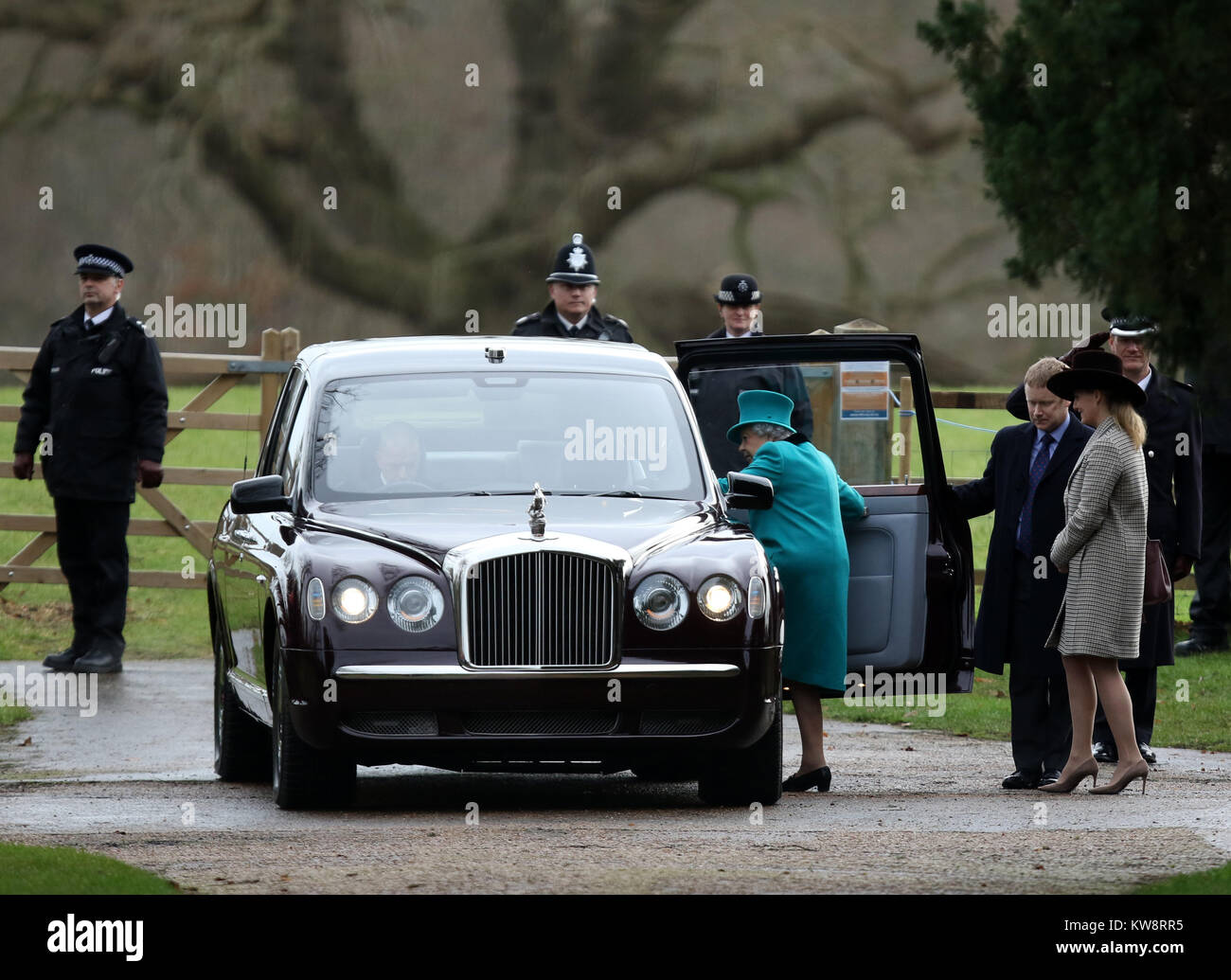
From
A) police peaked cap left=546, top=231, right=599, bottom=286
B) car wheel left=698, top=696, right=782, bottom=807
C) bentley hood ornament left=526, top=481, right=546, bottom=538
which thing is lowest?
car wheel left=698, top=696, right=782, bottom=807

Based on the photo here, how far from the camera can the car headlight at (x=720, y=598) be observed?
8.95 metres

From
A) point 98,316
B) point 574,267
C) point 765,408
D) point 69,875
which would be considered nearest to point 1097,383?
point 765,408

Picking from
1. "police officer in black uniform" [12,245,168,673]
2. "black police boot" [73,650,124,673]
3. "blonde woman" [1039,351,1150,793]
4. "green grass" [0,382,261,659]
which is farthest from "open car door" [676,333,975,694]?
"black police boot" [73,650,124,673]

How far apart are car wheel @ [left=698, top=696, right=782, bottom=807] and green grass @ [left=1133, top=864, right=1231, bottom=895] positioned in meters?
2.48

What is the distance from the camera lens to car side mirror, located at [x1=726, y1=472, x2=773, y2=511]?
384 inches

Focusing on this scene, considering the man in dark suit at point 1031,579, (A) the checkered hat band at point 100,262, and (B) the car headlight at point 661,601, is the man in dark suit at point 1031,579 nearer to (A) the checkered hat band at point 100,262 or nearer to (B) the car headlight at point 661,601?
(B) the car headlight at point 661,601

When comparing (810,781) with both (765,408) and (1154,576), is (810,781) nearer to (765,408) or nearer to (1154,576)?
(765,408)

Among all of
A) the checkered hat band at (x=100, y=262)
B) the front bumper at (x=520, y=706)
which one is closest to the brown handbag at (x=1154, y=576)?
the front bumper at (x=520, y=706)

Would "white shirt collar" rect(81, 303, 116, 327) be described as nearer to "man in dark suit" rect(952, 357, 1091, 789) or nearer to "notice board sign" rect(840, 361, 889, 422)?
"notice board sign" rect(840, 361, 889, 422)

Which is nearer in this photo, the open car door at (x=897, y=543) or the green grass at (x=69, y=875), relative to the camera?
the green grass at (x=69, y=875)

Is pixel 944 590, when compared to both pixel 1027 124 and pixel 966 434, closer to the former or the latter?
pixel 1027 124
